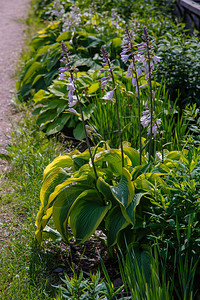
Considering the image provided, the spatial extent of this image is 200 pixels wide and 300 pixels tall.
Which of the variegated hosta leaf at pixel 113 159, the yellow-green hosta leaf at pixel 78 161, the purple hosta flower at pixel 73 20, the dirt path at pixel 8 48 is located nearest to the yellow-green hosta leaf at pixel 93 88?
the dirt path at pixel 8 48

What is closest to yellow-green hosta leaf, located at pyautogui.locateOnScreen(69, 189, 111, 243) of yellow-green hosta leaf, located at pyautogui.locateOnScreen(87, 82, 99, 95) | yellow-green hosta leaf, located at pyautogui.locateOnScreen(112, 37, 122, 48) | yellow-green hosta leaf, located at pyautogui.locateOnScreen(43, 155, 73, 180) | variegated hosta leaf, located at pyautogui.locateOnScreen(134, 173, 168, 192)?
variegated hosta leaf, located at pyautogui.locateOnScreen(134, 173, 168, 192)

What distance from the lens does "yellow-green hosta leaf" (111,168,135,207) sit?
1.95m

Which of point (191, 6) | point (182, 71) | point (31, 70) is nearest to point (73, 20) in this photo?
point (31, 70)

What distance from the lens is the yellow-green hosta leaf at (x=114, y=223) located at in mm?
2023

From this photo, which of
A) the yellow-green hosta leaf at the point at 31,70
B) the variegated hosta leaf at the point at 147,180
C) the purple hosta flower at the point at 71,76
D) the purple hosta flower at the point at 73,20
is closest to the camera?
the purple hosta flower at the point at 71,76

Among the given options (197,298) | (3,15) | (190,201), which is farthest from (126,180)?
(3,15)

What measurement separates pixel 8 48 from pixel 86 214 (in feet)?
19.7

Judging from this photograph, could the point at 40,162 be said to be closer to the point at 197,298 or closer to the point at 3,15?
the point at 197,298

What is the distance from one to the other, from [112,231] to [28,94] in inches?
131

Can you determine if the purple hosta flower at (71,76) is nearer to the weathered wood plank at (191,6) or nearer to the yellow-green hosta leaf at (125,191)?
the yellow-green hosta leaf at (125,191)

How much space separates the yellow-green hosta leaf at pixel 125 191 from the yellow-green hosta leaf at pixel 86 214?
116 millimetres

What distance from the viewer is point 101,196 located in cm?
223

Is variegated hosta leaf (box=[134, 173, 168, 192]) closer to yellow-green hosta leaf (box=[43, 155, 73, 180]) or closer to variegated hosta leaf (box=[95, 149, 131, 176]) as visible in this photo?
variegated hosta leaf (box=[95, 149, 131, 176])

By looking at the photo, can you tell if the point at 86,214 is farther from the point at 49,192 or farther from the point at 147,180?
the point at 147,180
